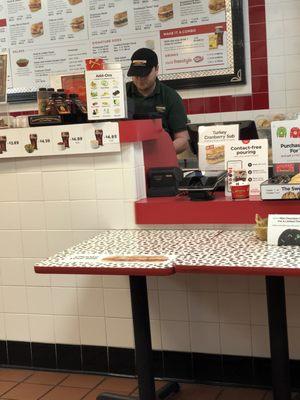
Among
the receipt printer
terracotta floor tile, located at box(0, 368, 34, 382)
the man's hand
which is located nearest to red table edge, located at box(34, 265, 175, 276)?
the receipt printer

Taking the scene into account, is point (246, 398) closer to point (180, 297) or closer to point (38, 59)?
→ point (180, 297)

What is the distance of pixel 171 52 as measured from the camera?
18.1ft

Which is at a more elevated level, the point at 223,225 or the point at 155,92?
the point at 155,92

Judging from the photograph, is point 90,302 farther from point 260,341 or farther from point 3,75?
point 3,75

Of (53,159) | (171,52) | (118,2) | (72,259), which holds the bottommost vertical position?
(72,259)

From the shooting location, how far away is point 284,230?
2.89 m

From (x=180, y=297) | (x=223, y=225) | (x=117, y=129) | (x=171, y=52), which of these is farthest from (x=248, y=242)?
(x=171, y=52)

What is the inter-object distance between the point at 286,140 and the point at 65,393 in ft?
5.96

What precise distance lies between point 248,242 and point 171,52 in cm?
291

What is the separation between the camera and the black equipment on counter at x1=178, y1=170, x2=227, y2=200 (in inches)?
134

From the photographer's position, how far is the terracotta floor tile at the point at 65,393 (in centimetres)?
351

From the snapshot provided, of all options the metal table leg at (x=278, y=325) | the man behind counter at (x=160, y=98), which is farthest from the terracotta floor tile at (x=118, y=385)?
the man behind counter at (x=160, y=98)

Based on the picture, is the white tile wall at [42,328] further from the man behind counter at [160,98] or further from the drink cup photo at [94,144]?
the man behind counter at [160,98]

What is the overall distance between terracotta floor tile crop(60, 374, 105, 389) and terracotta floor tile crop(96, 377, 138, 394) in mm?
41
